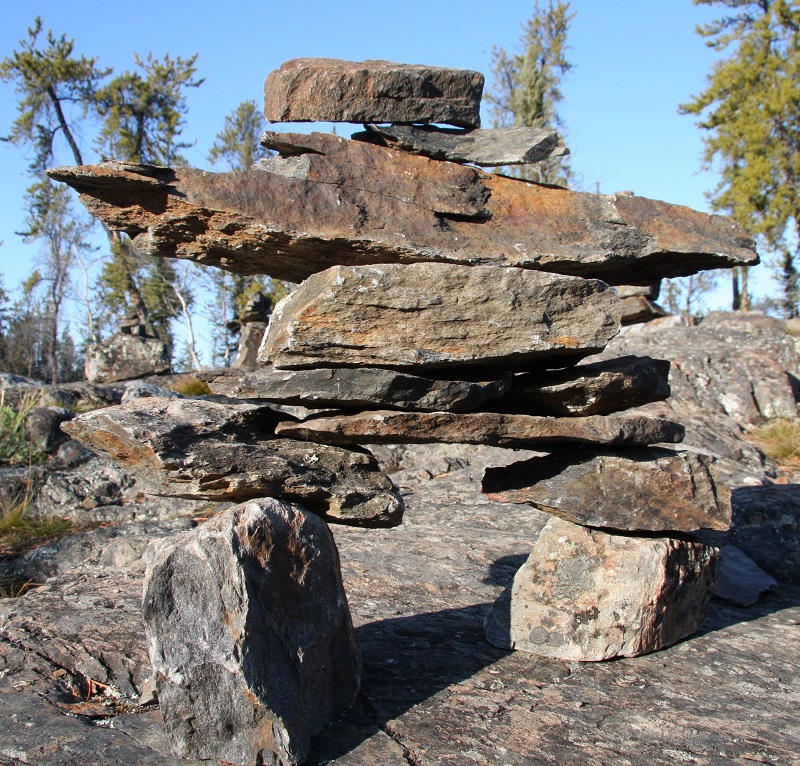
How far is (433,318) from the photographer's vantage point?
4.15 m

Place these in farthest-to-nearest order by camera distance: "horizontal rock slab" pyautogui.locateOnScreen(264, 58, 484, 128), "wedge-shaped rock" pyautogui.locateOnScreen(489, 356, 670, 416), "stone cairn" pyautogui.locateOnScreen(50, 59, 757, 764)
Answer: "wedge-shaped rock" pyautogui.locateOnScreen(489, 356, 670, 416) < "horizontal rock slab" pyautogui.locateOnScreen(264, 58, 484, 128) < "stone cairn" pyautogui.locateOnScreen(50, 59, 757, 764)

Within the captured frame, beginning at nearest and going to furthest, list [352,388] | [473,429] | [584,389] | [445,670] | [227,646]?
[227,646]
[352,388]
[473,429]
[445,670]
[584,389]

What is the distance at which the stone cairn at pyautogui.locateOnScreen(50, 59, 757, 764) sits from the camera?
3512 millimetres

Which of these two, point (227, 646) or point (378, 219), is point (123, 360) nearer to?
point (378, 219)

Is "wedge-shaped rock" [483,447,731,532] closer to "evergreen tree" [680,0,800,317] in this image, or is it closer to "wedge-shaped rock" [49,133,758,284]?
"wedge-shaped rock" [49,133,758,284]

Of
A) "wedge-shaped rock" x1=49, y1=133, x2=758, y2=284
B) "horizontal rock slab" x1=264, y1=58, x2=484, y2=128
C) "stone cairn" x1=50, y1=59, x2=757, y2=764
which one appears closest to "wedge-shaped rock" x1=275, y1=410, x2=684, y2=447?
"stone cairn" x1=50, y1=59, x2=757, y2=764

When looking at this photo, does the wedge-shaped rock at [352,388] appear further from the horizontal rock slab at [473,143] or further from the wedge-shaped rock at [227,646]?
the horizontal rock slab at [473,143]

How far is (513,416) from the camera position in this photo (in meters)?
4.39

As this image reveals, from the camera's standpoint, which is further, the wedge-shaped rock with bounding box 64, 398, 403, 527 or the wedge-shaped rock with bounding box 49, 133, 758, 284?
the wedge-shaped rock with bounding box 49, 133, 758, 284

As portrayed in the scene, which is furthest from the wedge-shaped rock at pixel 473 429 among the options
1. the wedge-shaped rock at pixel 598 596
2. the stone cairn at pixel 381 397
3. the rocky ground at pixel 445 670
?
the rocky ground at pixel 445 670

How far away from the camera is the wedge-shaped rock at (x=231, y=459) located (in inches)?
149

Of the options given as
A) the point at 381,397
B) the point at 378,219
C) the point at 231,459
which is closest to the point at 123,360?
the point at 378,219

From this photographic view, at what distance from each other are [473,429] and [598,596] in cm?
140

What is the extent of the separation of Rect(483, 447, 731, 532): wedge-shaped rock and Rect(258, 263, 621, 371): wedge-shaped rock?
0.84 m
